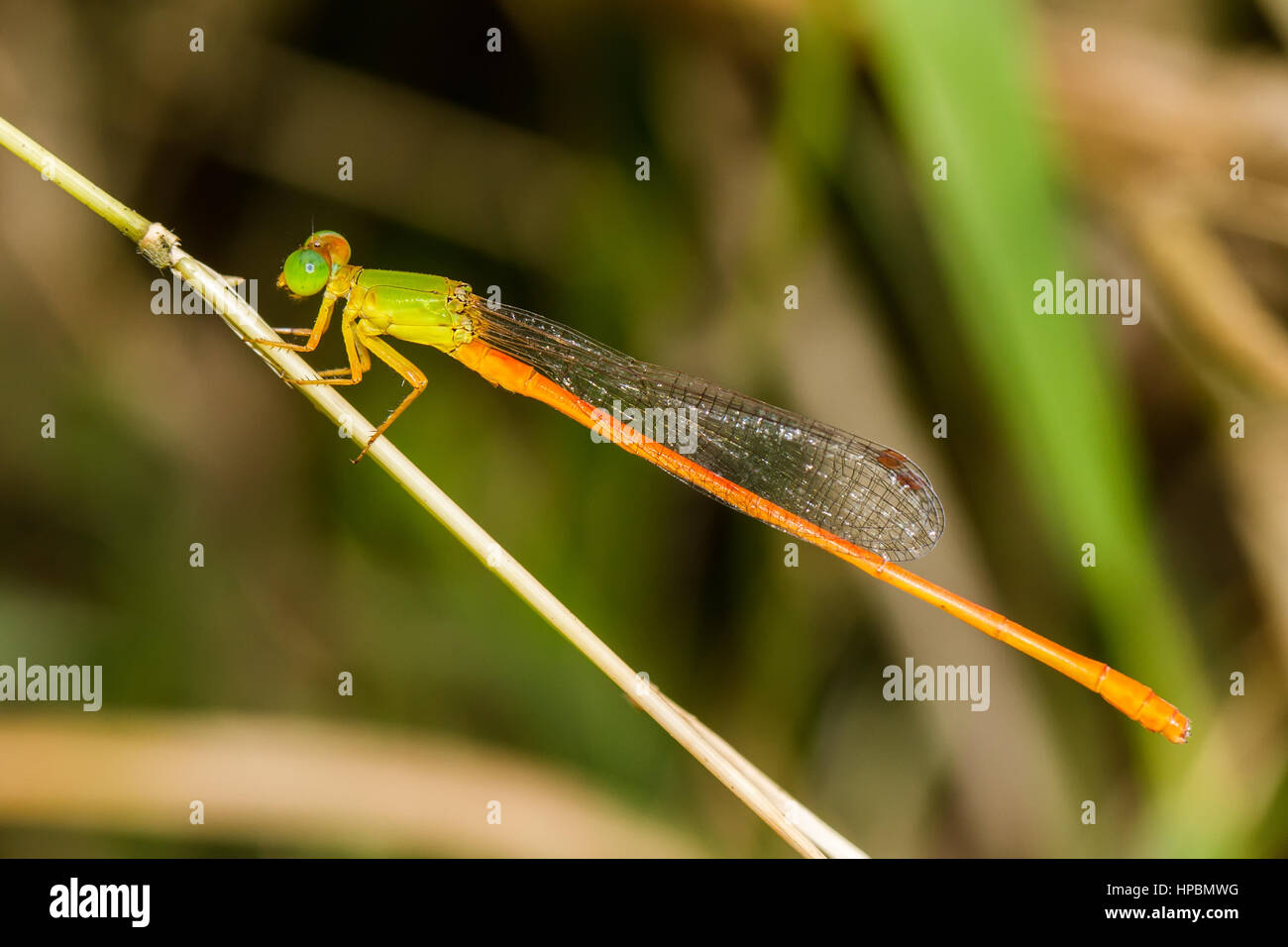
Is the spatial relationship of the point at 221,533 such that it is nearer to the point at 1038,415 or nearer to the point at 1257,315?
the point at 1038,415

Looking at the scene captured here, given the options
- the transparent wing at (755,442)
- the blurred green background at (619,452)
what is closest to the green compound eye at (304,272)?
the transparent wing at (755,442)

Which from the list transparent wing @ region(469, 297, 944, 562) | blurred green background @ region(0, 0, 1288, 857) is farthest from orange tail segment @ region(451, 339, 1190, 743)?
blurred green background @ region(0, 0, 1288, 857)

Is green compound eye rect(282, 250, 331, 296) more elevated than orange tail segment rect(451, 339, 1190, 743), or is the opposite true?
green compound eye rect(282, 250, 331, 296)

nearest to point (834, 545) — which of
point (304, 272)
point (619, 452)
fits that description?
point (619, 452)

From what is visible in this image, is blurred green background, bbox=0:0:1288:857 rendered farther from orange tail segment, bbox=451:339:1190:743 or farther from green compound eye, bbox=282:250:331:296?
green compound eye, bbox=282:250:331:296

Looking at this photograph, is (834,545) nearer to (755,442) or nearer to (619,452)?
(755,442)

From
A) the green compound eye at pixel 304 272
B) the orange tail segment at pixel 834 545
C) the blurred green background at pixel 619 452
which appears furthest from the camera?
the blurred green background at pixel 619 452

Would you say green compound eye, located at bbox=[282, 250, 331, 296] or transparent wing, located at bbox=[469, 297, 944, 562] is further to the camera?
transparent wing, located at bbox=[469, 297, 944, 562]

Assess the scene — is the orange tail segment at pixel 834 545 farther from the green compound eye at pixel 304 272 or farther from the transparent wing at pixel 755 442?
the green compound eye at pixel 304 272

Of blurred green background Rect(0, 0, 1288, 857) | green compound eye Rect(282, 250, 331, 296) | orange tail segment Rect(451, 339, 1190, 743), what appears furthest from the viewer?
blurred green background Rect(0, 0, 1288, 857)
